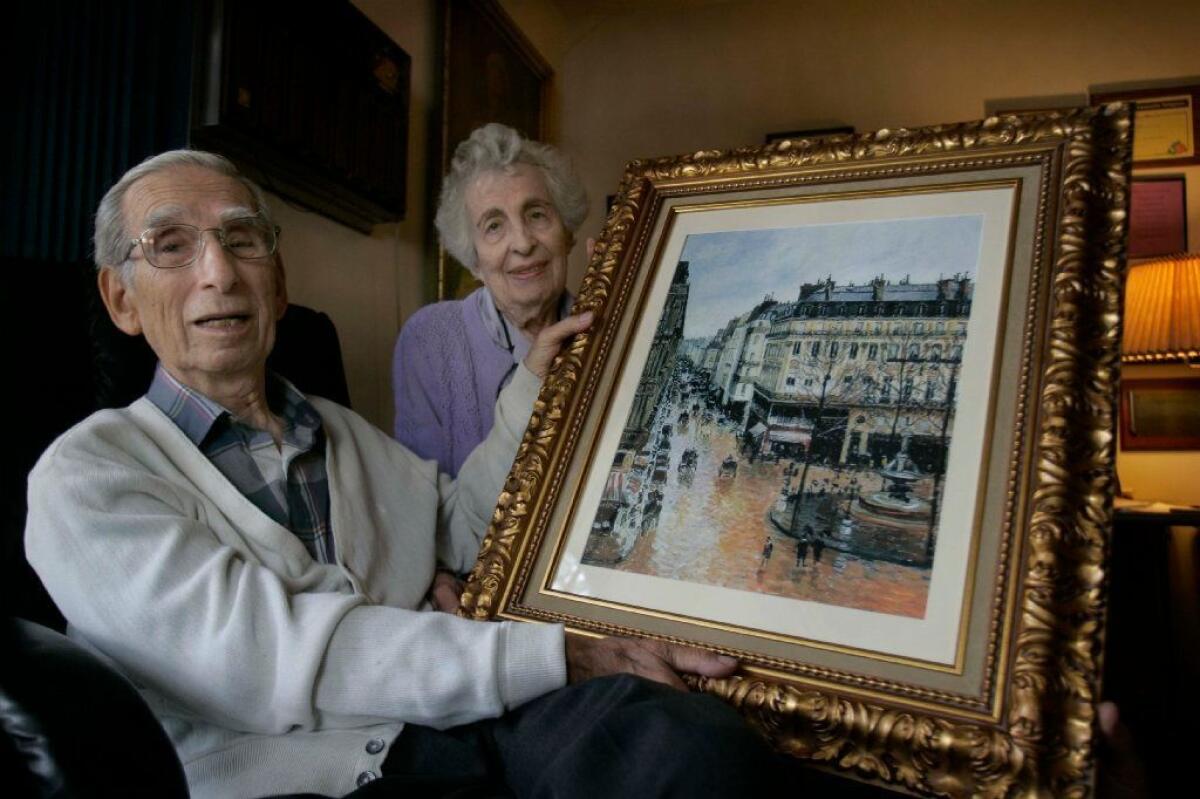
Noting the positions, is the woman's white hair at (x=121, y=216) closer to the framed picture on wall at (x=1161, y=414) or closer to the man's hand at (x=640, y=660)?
the man's hand at (x=640, y=660)

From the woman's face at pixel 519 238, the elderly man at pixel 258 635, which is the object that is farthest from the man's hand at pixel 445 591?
the woman's face at pixel 519 238

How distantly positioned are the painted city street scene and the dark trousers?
7.2 inches

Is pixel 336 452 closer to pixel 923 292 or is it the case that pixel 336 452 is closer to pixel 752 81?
pixel 923 292

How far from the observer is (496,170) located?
1.83 meters

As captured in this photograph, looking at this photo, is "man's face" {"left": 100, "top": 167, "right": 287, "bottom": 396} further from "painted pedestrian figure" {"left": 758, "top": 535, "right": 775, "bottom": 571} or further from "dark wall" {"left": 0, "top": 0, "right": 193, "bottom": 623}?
"painted pedestrian figure" {"left": 758, "top": 535, "right": 775, "bottom": 571}

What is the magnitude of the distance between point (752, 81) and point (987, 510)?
3483mm

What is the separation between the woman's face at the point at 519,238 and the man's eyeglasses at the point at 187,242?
2.26 feet

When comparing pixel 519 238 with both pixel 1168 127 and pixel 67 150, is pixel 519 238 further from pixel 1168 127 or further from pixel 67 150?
pixel 1168 127

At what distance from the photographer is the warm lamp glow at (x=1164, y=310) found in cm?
260

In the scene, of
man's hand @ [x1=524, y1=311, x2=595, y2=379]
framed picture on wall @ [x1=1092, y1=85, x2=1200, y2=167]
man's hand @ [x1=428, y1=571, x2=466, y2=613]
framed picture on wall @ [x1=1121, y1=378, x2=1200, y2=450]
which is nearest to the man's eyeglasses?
man's hand @ [x1=524, y1=311, x2=595, y2=379]

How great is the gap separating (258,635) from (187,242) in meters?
0.58

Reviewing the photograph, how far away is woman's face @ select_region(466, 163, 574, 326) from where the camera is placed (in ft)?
5.88

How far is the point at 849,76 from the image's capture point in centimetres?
373

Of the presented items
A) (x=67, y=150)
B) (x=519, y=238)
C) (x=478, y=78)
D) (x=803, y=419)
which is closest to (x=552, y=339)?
(x=803, y=419)
